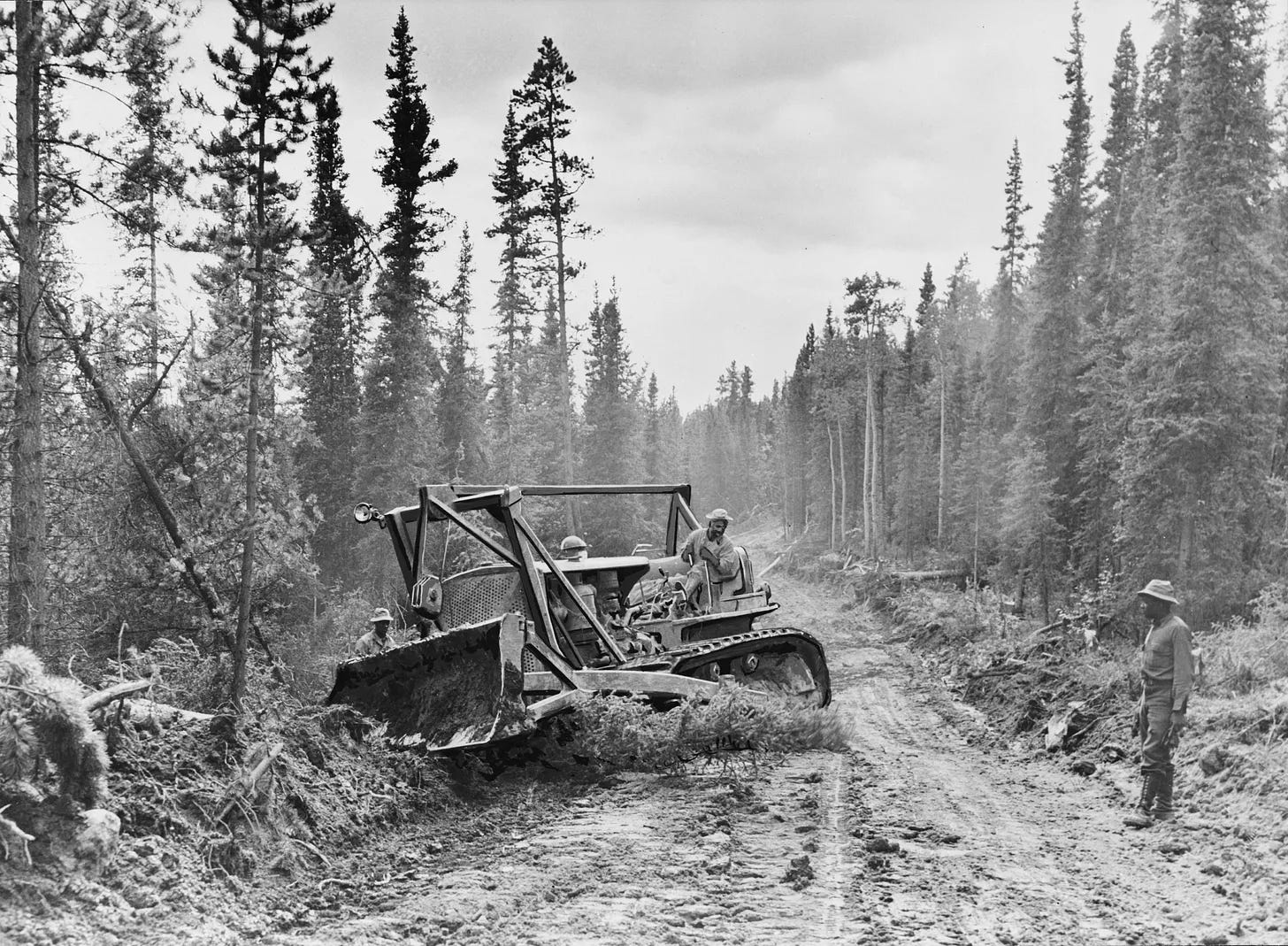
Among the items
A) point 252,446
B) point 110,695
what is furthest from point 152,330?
point 110,695

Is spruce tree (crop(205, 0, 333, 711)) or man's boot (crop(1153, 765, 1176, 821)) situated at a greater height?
spruce tree (crop(205, 0, 333, 711))

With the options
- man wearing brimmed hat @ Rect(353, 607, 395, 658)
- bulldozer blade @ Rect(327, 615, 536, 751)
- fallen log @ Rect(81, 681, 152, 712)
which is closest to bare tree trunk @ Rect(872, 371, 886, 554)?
man wearing brimmed hat @ Rect(353, 607, 395, 658)

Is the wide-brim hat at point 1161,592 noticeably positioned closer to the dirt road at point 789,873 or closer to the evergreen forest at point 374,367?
the dirt road at point 789,873

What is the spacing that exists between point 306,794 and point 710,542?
6101 mm

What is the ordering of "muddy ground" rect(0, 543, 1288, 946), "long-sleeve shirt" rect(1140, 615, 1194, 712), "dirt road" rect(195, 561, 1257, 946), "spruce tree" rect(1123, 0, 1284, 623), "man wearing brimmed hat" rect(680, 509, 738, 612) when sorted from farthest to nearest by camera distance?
1. "spruce tree" rect(1123, 0, 1284, 623)
2. "man wearing brimmed hat" rect(680, 509, 738, 612)
3. "long-sleeve shirt" rect(1140, 615, 1194, 712)
4. "dirt road" rect(195, 561, 1257, 946)
5. "muddy ground" rect(0, 543, 1288, 946)

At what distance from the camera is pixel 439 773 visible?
25.6 ft

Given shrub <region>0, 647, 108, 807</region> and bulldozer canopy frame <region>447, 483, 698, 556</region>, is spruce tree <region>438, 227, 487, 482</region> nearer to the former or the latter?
bulldozer canopy frame <region>447, 483, 698, 556</region>

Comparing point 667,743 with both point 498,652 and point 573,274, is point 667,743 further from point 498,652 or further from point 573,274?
point 573,274

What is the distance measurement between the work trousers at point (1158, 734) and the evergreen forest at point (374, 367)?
9.76 m

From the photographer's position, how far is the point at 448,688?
27.0ft

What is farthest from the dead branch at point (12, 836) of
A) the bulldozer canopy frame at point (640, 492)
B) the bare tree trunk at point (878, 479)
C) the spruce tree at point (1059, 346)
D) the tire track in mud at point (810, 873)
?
the bare tree trunk at point (878, 479)

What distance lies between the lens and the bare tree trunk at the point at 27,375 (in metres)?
11.4

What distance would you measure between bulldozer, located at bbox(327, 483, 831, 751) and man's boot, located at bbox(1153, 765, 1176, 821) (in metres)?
3.79

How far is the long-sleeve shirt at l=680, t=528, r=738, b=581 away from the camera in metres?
11.4
